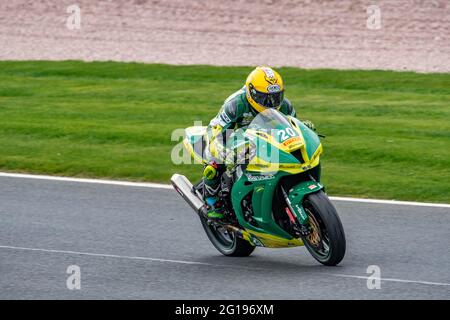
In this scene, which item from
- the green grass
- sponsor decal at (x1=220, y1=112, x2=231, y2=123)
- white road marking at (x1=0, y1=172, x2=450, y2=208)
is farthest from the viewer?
the green grass

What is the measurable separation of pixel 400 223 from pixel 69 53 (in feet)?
43.3

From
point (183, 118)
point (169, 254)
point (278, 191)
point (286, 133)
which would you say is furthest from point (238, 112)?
point (183, 118)

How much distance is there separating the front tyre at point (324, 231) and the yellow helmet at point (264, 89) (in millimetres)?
914

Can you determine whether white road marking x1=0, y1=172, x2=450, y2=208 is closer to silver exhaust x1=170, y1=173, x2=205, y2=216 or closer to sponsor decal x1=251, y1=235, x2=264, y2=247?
silver exhaust x1=170, y1=173, x2=205, y2=216

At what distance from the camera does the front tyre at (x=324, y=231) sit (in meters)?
7.96

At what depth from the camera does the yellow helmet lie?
8.53m

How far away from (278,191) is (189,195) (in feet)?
3.67

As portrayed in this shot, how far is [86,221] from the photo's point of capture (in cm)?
1029

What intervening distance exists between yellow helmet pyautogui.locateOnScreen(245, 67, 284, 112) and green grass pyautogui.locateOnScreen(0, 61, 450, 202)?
2.93m

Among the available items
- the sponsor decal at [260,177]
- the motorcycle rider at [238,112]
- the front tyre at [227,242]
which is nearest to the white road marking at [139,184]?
the front tyre at [227,242]

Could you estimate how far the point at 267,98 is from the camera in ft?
28.2

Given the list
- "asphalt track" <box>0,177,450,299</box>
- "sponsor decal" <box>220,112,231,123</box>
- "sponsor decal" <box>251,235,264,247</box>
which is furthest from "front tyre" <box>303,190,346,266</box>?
"sponsor decal" <box>220,112,231,123</box>

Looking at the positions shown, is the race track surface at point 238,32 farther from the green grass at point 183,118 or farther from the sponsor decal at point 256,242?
the sponsor decal at point 256,242
